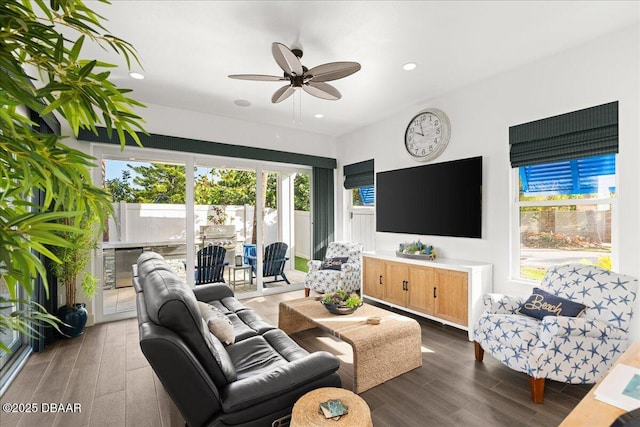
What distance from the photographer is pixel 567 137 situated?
2.90m

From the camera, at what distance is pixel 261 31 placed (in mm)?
2553

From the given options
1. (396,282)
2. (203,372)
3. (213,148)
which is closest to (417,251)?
(396,282)

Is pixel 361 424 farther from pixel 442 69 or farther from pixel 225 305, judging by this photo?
pixel 442 69

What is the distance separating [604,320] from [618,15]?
95.2 inches

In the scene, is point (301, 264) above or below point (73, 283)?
below

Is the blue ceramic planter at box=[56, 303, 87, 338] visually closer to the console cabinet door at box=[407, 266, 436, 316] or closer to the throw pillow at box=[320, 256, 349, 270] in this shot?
the throw pillow at box=[320, 256, 349, 270]

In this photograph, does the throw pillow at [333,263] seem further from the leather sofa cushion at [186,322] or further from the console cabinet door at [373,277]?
the leather sofa cushion at [186,322]

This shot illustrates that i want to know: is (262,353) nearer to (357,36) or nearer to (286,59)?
(286,59)

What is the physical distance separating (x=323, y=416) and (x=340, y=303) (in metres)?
1.44

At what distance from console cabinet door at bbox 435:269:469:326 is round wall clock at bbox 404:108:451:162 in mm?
1624

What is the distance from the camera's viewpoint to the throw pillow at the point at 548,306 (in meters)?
2.38

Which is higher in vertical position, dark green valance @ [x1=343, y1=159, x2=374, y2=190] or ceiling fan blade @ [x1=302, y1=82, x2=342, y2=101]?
ceiling fan blade @ [x1=302, y1=82, x2=342, y2=101]

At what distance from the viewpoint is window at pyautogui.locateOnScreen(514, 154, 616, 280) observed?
2799 mm

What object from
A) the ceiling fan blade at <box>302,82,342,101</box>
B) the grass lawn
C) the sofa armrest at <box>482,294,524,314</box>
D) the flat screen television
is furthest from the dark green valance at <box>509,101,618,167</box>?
the grass lawn
